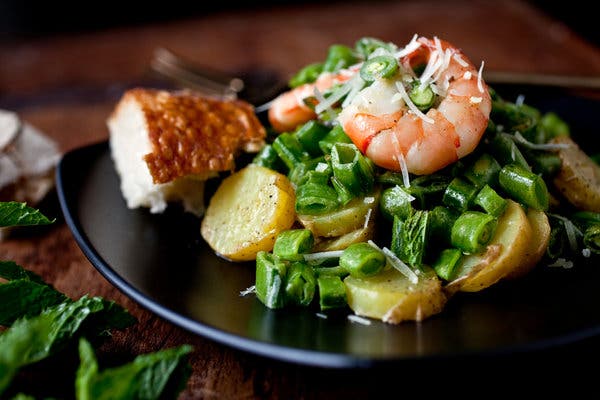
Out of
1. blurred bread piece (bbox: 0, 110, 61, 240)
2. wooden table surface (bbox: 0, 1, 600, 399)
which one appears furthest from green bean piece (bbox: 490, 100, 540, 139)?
blurred bread piece (bbox: 0, 110, 61, 240)

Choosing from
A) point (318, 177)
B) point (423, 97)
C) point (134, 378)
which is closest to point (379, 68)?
point (423, 97)

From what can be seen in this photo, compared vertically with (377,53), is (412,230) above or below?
below

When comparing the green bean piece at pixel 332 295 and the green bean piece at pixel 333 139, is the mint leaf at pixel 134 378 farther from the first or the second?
the green bean piece at pixel 333 139

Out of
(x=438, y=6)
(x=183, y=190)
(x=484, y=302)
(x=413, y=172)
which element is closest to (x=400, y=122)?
(x=413, y=172)

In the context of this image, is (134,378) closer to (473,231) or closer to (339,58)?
(473,231)

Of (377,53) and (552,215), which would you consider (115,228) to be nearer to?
(377,53)

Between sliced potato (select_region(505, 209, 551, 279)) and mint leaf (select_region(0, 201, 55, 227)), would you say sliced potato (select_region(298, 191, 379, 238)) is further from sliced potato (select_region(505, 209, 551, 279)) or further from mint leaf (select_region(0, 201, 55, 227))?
mint leaf (select_region(0, 201, 55, 227))
